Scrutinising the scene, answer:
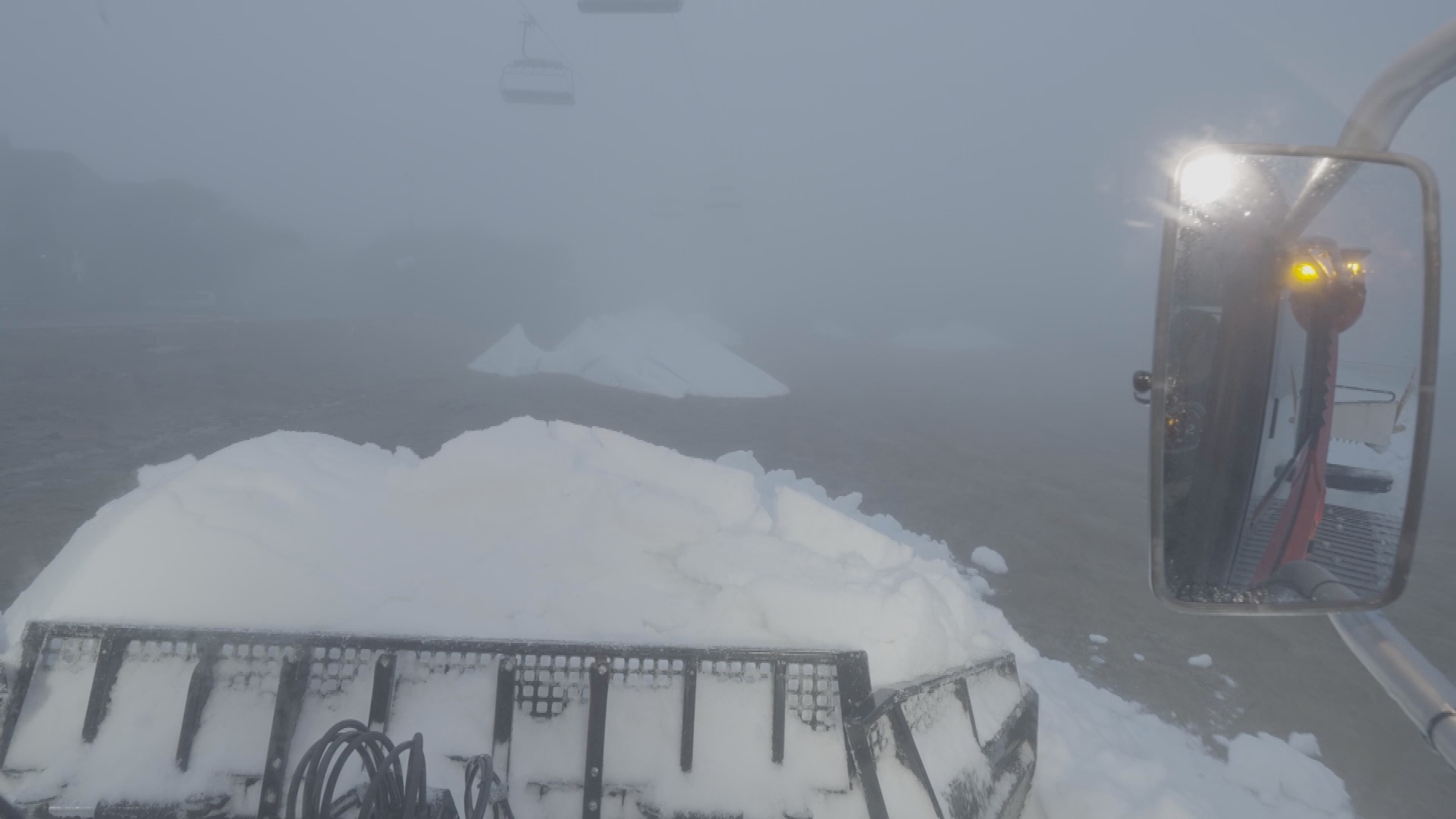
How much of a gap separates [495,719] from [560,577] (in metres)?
0.89

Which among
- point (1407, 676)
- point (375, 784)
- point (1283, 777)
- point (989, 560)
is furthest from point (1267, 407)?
point (989, 560)

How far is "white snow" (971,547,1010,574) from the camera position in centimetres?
622

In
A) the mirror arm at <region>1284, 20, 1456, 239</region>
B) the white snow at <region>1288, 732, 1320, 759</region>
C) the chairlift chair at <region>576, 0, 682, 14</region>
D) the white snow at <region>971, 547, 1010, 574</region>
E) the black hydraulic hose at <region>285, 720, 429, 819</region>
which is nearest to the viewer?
the mirror arm at <region>1284, 20, 1456, 239</region>

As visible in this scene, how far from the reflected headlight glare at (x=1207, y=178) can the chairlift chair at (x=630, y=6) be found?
18.9 m

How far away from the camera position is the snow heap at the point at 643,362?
18641 mm

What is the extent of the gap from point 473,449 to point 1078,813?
319 centimetres

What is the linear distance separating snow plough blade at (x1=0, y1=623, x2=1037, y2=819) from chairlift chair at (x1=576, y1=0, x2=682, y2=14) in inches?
741

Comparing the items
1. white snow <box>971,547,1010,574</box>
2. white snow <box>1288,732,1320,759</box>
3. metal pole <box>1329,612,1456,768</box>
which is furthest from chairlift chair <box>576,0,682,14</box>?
metal pole <box>1329,612,1456,768</box>

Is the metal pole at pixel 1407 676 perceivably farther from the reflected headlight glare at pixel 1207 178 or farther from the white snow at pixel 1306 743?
the white snow at pixel 1306 743

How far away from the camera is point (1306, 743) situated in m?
3.73

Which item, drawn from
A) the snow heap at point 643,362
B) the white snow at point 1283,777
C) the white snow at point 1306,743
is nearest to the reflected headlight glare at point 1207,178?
the white snow at point 1283,777

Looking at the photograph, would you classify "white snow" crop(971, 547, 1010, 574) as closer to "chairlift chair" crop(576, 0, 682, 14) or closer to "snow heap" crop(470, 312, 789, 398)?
"snow heap" crop(470, 312, 789, 398)

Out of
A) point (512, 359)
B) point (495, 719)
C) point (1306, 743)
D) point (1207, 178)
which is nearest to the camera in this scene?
point (1207, 178)

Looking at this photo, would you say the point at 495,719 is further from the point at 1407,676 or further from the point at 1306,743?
the point at 1306,743
